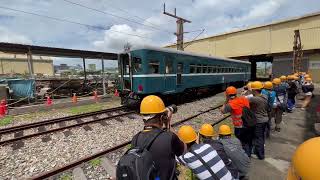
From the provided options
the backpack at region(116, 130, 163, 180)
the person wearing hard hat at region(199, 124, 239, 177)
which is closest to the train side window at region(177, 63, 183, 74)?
the person wearing hard hat at region(199, 124, 239, 177)

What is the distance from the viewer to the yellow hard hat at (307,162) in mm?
1016

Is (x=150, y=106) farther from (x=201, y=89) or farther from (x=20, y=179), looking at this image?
(x=201, y=89)

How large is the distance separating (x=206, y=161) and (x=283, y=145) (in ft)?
16.5

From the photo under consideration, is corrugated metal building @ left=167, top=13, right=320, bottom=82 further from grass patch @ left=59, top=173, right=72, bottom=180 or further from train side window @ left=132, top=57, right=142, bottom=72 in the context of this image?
grass patch @ left=59, top=173, right=72, bottom=180

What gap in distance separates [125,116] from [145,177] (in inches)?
340

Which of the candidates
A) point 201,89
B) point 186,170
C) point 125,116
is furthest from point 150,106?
point 201,89

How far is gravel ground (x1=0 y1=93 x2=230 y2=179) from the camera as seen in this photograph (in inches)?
206

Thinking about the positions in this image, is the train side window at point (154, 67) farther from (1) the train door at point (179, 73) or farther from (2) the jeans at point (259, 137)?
(2) the jeans at point (259, 137)

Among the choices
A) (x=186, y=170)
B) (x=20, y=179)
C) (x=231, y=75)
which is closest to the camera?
(x=20, y=179)

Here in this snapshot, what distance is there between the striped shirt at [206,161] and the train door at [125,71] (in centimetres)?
893

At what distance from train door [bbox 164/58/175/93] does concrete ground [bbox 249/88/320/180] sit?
5.53 meters

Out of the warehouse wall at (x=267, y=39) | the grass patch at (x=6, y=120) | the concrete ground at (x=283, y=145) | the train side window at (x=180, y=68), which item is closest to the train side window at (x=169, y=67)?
the train side window at (x=180, y=68)

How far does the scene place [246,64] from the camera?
26156 millimetres

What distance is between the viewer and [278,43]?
3306 cm
